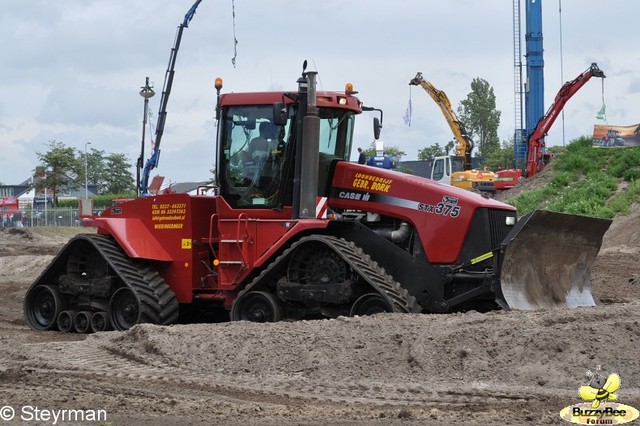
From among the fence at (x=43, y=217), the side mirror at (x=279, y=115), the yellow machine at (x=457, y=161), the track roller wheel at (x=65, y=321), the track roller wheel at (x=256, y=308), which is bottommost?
the track roller wheel at (x=65, y=321)

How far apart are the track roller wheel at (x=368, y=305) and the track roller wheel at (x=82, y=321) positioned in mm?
4194

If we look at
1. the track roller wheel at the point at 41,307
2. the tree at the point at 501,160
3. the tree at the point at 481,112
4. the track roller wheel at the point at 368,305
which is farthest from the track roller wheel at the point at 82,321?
the tree at the point at 481,112

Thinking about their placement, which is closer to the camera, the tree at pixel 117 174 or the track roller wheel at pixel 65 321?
the track roller wheel at pixel 65 321

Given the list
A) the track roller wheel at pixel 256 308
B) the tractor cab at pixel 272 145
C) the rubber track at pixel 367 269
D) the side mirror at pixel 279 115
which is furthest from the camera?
the tractor cab at pixel 272 145

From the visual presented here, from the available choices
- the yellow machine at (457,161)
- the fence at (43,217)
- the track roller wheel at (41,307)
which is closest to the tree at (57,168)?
the fence at (43,217)

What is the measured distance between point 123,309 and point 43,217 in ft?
137

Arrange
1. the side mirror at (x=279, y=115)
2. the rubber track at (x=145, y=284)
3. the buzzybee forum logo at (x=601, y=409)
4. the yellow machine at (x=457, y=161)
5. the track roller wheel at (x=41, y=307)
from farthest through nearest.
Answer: the yellow machine at (x=457, y=161) < the track roller wheel at (x=41, y=307) < the rubber track at (x=145, y=284) < the side mirror at (x=279, y=115) < the buzzybee forum logo at (x=601, y=409)

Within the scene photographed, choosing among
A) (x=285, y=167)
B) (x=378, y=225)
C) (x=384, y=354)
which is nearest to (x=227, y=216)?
(x=285, y=167)

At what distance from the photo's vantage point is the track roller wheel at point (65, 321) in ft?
45.0

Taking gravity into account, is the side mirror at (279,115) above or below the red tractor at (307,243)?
above

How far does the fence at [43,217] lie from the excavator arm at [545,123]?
23.2 metres

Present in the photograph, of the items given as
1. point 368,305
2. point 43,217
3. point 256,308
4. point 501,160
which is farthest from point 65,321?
point 501,160

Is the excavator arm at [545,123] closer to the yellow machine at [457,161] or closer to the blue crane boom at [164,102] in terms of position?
the yellow machine at [457,161]

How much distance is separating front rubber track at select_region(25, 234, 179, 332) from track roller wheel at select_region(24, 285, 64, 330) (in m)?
0.64
